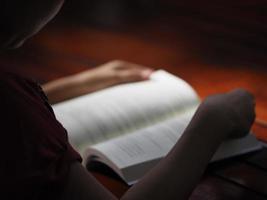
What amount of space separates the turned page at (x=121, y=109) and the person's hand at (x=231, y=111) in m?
0.17

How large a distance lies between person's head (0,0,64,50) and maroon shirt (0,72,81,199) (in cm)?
5

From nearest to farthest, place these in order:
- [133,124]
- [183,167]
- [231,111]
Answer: [183,167]
[231,111]
[133,124]

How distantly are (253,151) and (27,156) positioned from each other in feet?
1.55

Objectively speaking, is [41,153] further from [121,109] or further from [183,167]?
[121,109]

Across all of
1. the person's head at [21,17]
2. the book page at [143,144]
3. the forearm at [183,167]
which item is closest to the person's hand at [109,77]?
the book page at [143,144]

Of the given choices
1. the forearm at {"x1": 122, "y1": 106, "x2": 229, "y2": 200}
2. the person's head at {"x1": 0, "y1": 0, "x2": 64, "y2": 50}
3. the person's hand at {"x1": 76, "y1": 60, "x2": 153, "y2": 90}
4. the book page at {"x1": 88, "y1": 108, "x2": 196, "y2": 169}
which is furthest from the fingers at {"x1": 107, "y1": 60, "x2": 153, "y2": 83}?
the person's head at {"x1": 0, "y1": 0, "x2": 64, "y2": 50}

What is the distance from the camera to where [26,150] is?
73cm

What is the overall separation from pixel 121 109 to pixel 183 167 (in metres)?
0.30

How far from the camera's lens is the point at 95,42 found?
1.73 meters

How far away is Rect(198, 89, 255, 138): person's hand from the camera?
0.95 m

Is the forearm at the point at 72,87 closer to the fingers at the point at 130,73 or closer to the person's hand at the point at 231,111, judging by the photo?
the fingers at the point at 130,73

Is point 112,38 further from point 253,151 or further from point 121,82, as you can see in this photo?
point 253,151

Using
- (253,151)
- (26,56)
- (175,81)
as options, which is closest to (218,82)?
(175,81)

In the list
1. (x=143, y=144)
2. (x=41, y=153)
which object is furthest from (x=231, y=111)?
(x=41, y=153)
